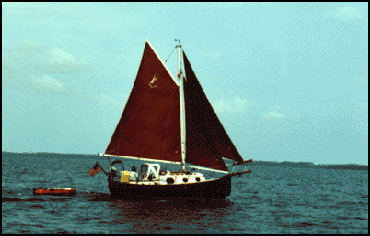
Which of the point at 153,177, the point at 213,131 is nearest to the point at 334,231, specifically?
the point at 213,131

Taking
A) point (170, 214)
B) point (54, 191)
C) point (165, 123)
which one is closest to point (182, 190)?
point (170, 214)

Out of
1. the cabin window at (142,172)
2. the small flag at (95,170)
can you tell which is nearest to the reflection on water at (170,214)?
the cabin window at (142,172)

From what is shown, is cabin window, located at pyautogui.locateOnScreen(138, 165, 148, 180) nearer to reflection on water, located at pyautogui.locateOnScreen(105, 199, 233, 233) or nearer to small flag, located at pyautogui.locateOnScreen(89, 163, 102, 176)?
reflection on water, located at pyautogui.locateOnScreen(105, 199, 233, 233)

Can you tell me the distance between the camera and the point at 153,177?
37156 mm

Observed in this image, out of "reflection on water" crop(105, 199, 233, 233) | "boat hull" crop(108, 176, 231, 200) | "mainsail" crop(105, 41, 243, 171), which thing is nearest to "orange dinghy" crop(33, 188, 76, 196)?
"mainsail" crop(105, 41, 243, 171)

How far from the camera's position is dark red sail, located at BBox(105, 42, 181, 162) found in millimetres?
37094

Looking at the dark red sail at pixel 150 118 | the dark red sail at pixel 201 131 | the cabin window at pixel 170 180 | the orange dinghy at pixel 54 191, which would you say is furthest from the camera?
the orange dinghy at pixel 54 191

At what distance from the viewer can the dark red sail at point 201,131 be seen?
117 ft

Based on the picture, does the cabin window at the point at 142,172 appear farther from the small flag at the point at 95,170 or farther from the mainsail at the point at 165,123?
the small flag at the point at 95,170

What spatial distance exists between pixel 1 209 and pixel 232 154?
743 inches

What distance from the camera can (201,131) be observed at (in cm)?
3644

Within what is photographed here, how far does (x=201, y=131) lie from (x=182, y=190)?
5506 millimetres

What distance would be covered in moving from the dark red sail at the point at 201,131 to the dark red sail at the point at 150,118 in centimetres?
107

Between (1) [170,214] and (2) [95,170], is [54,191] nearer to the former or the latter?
(2) [95,170]
